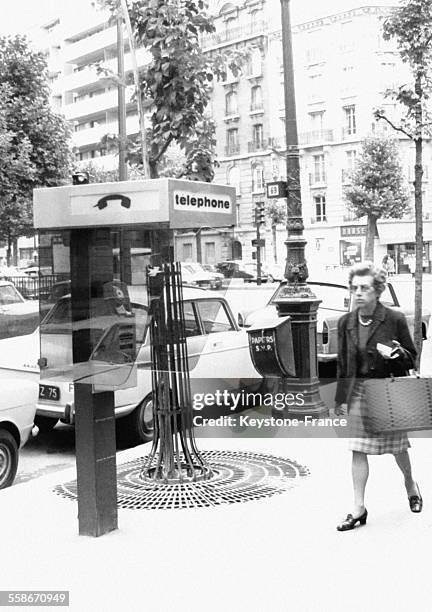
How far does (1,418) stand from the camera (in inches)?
268

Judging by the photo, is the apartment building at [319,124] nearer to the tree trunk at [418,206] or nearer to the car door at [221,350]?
the tree trunk at [418,206]

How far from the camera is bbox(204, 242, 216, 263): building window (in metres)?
6.09

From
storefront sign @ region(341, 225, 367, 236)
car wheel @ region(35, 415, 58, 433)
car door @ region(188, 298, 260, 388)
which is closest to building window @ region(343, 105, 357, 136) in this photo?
storefront sign @ region(341, 225, 367, 236)

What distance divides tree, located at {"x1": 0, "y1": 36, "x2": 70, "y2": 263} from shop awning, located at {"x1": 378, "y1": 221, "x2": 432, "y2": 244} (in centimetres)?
3054

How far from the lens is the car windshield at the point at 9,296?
615 inches

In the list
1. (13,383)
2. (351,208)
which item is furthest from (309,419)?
(351,208)

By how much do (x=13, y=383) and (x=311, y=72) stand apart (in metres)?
47.3

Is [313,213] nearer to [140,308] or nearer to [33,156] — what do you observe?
[33,156]

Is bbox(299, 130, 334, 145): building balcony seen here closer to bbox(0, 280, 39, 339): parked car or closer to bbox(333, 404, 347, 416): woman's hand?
bbox(0, 280, 39, 339): parked car

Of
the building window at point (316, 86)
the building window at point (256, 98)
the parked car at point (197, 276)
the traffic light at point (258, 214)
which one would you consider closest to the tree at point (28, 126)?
the traffic light at point (258, 214)

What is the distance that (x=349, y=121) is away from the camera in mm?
52094

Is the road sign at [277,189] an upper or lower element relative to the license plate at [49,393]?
upper

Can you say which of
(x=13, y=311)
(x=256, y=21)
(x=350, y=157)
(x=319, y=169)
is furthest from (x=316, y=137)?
(x=13, y=311)

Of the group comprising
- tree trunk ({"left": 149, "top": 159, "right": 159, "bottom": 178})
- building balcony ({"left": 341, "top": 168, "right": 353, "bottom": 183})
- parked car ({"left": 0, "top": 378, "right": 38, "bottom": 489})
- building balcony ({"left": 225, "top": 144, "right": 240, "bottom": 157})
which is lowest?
parked car ({"left": 0, "top": 378, "right": 38, "bottom": 489})
